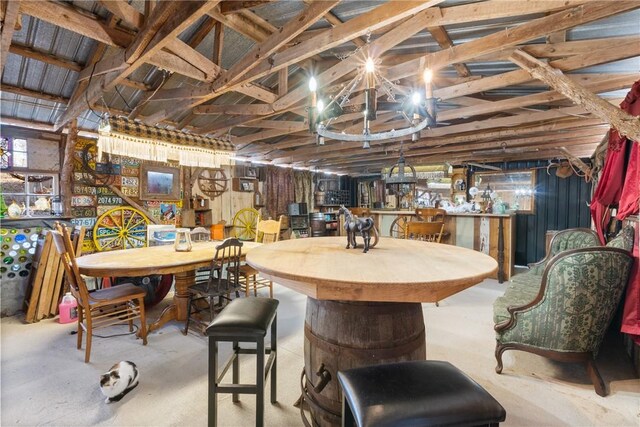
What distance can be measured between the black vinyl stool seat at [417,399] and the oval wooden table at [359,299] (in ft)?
0.91

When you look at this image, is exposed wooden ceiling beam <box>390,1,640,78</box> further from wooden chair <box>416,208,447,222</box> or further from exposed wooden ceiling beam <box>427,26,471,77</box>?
wooden chair <box>416,208,447,222</box>

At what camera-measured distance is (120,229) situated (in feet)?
16.0

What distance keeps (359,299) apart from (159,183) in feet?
18.0

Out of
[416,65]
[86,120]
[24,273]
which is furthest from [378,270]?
[86,120]

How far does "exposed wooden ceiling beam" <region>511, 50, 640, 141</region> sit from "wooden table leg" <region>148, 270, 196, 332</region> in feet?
12.5

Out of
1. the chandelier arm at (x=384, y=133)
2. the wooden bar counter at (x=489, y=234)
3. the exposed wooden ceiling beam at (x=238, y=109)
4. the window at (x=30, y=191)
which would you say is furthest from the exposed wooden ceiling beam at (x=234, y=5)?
the wooden bar counter at (x=489, y=234)

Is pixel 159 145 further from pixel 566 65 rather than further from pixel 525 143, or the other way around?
pixel 525 143

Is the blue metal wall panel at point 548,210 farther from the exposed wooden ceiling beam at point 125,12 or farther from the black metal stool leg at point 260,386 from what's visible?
the exposed wooden ceiling beam at point 125,12

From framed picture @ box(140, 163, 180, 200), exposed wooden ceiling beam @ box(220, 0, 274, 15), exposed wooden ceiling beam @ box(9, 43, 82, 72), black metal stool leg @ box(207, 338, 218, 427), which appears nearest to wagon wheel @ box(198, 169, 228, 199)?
framed picture @ box(140, 163, 180, 200)

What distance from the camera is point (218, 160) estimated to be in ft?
13.2

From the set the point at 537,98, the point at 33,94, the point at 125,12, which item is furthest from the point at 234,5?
the point at 537,98

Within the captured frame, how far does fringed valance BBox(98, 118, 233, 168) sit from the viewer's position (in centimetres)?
291

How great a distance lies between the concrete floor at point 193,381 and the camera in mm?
1778

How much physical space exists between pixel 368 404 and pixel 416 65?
2.67 m
